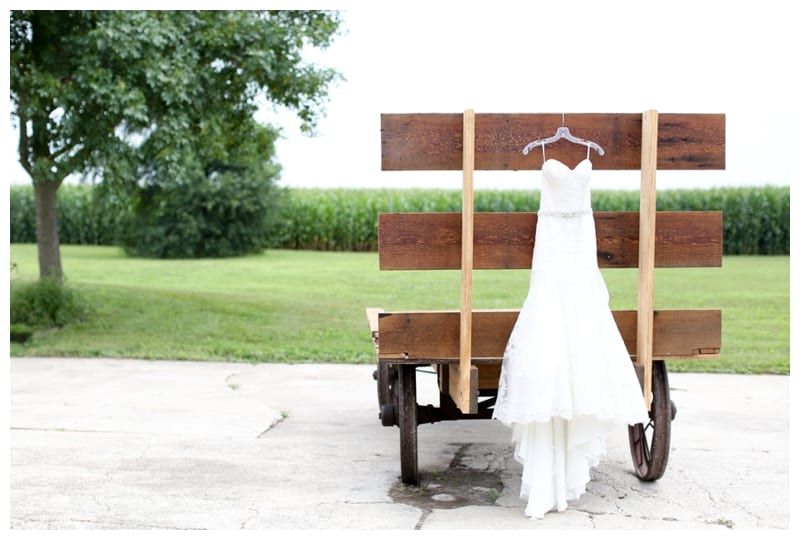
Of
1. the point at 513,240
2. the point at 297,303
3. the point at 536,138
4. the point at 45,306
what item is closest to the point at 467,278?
the point at 513,240

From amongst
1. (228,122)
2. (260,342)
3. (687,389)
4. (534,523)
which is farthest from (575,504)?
(228,122)

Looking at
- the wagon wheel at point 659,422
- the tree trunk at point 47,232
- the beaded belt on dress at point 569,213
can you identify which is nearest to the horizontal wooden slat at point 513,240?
the beaded belt on dress at point 569,213

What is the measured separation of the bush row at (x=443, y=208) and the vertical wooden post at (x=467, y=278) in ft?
75.3

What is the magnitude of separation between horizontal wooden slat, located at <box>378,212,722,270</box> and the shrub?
818cm

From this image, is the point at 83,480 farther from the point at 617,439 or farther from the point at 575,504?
the point at 617,439

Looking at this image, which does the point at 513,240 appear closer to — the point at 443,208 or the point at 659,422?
the point at 659,422

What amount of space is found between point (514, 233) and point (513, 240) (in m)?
0.03

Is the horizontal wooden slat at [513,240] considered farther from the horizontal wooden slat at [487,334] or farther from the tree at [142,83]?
the tree at [142,83]

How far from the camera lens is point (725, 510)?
15.6ft

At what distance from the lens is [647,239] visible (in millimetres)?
4680

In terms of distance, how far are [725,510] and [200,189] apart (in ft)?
70.0

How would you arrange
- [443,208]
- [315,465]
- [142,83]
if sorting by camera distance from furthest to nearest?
[443,208]
[142,83]
[315,465]

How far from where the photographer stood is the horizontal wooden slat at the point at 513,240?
15.2 ft

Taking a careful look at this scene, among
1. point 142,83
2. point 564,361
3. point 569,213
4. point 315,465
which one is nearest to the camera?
point 564,361
